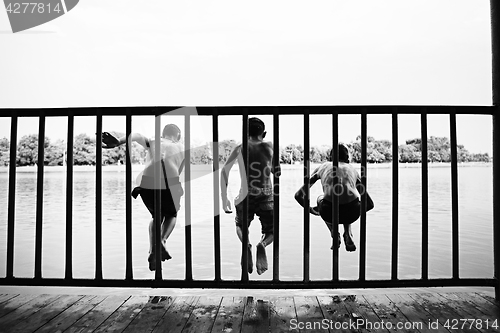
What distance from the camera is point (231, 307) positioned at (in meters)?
1.93

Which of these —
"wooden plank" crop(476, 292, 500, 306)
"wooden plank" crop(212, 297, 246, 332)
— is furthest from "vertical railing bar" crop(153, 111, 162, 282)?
"wooden plank" crop(476, 292, 500, 306)

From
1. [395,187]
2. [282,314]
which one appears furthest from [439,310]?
[282,314]

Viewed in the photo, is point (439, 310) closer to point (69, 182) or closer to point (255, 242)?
point (69, 182)

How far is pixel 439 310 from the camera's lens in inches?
73.7

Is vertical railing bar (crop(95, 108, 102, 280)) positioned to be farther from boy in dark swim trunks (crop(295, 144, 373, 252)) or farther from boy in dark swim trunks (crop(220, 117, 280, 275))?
boy in dark swim trunks (crop(295, 144, 373, 252))

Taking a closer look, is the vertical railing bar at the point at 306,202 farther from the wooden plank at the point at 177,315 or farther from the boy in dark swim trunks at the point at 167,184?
the boy in dark swim trunks at the point at 167,184

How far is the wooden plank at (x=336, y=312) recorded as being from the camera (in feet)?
5.54

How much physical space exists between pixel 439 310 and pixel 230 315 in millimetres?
948

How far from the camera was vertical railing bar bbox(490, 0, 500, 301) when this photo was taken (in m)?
2.00

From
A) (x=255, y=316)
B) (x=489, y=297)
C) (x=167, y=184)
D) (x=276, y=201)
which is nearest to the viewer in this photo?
(x=255, y=316)
